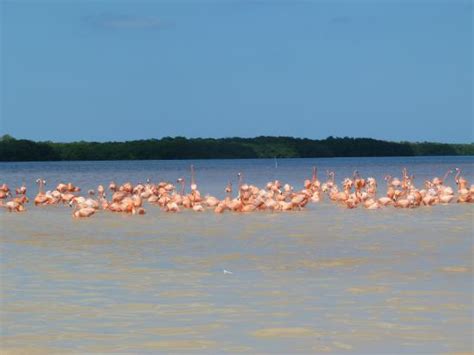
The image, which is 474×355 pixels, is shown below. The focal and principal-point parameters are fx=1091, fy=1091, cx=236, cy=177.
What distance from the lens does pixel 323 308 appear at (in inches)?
310

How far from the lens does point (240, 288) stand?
352 inches

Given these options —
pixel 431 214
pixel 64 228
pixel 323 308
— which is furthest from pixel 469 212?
pixel 323 308

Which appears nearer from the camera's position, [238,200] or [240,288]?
[240,288]

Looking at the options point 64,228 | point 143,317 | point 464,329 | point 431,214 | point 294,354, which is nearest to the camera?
point 294,354

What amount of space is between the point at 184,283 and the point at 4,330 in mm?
2434

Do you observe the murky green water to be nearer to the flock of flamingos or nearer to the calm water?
the calm water

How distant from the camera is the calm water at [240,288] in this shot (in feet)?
22.4

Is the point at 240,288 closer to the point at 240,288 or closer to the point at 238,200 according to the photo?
the point at 240,288

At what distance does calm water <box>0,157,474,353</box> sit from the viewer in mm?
6828

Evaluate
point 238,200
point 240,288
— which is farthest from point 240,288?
point 238,200

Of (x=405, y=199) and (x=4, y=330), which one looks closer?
(x=4, y=330)

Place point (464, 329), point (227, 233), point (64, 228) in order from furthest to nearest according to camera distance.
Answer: point (64, 228)
point (227, 233)
point (464, 329)

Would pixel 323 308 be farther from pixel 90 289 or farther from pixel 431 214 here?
pixel 431 214

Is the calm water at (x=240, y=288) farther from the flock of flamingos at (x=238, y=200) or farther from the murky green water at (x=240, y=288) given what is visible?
the flock of flamingos at (x=238, y=200)
